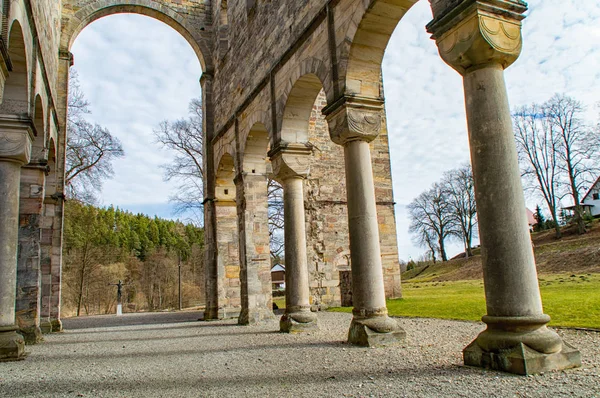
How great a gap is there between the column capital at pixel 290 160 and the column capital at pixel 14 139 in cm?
416

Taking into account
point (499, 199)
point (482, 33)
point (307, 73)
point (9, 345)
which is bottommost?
point (9, 345)

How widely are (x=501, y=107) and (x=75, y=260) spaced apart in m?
33.0

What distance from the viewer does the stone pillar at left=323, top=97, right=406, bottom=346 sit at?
604 cm

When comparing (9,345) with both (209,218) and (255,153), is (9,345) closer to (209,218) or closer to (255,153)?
(255,153)

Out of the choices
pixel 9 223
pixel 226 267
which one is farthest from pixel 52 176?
pixel 9 223

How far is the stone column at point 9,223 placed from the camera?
Answer: 6574 millimetres

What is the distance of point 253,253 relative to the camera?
10680mm

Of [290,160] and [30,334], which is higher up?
[290,160]

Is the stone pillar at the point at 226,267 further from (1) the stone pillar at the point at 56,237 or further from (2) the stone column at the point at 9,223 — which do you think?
(2) the stone column at the point at 9,223

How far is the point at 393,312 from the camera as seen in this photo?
11430 millimetres

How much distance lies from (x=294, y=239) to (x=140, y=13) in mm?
9781

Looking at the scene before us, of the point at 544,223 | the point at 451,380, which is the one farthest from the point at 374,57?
the point at 544,223

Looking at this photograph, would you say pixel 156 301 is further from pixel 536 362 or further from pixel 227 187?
pixel 536 362

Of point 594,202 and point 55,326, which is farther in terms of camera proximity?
point 594,202
